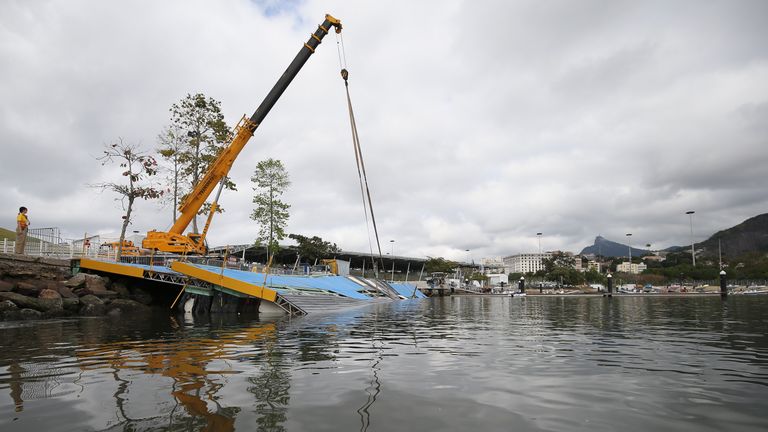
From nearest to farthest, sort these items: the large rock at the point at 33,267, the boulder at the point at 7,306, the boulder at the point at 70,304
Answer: the boulder at the point at 7,306 → the boulder at the point at 70,304 → the large rock at the point at 33,267

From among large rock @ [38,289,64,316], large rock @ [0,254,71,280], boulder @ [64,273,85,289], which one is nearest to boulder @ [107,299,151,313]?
boulder @ [64,273,85,289]

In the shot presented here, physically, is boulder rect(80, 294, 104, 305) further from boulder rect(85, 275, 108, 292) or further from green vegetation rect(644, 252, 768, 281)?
green vegetation rect(644, 252, 768, 281)

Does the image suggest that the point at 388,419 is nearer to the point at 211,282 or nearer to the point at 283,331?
the point at 283,331

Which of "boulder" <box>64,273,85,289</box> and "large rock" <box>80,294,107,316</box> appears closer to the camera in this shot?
"large rock" <box>80,294,107,316</box>

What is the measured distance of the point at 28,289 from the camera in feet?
67.5

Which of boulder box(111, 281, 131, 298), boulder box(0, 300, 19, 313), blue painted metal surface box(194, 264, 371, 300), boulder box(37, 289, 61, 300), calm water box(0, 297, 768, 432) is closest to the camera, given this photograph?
calm water box(0, 297, 768, 432)

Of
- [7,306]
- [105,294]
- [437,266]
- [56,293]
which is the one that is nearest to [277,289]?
[105,294]

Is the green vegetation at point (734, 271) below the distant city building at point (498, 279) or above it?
above

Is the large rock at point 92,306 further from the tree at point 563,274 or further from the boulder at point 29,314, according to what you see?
the tree at point 563,274

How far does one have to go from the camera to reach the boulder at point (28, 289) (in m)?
20.3

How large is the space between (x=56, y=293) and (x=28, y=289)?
1.60 m

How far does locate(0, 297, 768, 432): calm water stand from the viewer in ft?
15.2

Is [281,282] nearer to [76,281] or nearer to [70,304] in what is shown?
[70,304]

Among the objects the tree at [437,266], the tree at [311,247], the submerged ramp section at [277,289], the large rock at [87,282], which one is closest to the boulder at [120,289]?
the large rock at [87,282]
